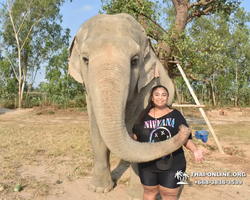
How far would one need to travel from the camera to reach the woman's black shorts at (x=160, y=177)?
2047 millimetres

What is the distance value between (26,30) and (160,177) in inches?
893

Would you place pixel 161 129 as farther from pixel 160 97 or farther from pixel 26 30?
pixel 26 30

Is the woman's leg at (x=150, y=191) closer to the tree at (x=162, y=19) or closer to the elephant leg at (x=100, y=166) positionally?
the elephant leg at (x=100, y=166)

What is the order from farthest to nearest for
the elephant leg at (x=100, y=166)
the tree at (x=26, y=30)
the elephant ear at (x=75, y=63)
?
the tree at (x=26, y=30) < the elephant leg at (x=100, y=166) < the elephant ear at (x=75, y=63)

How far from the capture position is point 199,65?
6.02 m

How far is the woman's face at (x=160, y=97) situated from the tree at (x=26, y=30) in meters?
19.1

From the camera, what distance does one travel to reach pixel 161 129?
2.04 meters

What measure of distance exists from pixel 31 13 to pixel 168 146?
2197cm

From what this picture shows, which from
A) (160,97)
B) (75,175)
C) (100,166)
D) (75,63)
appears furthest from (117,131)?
(75,175)

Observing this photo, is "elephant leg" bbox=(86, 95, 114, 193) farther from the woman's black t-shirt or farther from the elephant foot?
the woman's black t-shirt

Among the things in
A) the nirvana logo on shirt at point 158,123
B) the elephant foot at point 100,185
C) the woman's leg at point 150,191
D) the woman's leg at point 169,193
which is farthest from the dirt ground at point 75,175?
the nirvana logo on shirt at point 158,123

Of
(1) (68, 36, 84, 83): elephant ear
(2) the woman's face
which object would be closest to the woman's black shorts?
(2) the woman's face

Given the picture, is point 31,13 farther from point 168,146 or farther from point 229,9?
point 168,146

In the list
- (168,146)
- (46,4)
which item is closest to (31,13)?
(46,4)
